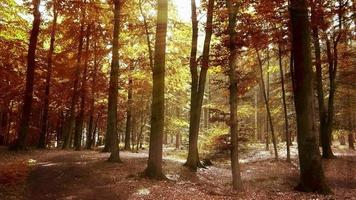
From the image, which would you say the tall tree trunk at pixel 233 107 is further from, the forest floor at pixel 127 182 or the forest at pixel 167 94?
the forest floor at pixel 127 182

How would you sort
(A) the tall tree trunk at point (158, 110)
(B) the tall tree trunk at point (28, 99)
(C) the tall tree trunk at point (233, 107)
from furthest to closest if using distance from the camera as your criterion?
1. (B) the tall tree trunk at point (28, 99)
2. (A) the tall tree trunk at point (158, 110)
3. (C) the tall tree trunk at point (233, 107)

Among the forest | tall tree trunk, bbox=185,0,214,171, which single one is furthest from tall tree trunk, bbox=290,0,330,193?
tall tree trunk, bbox=185,0,214,171

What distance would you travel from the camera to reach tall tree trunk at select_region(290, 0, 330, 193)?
1413cm

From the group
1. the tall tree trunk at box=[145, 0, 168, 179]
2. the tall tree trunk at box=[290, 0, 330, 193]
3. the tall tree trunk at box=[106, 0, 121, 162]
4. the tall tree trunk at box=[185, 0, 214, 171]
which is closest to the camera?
the tall tree trunk at box=[290, 0, 330, 193]

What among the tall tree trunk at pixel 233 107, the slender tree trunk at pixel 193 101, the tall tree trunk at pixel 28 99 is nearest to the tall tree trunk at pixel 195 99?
the slender tree trunk at pixel 193 101

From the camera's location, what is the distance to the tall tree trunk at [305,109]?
1413 centimetres

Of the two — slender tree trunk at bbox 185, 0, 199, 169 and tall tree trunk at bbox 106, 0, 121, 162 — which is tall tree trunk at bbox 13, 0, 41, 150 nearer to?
tall tree trunk at bbox 106, 0, 121, 162

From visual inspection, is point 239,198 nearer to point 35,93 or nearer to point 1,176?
point 1,176

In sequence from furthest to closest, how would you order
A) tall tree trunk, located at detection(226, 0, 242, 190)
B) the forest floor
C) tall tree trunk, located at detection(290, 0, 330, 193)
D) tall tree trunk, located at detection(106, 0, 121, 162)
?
tall tree trunk, located at detection(106, 0, 121, 162)
tall tree trunk, located at detection(226, 0, 242, 190)
tall tree trunk, located at detection(290, 0, 330, 193)
the forest floor

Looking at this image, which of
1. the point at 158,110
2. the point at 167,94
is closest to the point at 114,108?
the point at 158,110

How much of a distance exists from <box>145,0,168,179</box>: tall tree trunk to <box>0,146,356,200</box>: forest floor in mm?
761

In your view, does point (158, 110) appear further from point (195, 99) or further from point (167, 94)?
point (167, 94)

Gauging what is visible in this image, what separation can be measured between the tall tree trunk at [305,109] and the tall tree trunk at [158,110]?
5449 millimetres

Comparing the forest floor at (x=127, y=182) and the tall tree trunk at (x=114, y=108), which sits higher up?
the tall tree trunk at (x=114, y=108)
